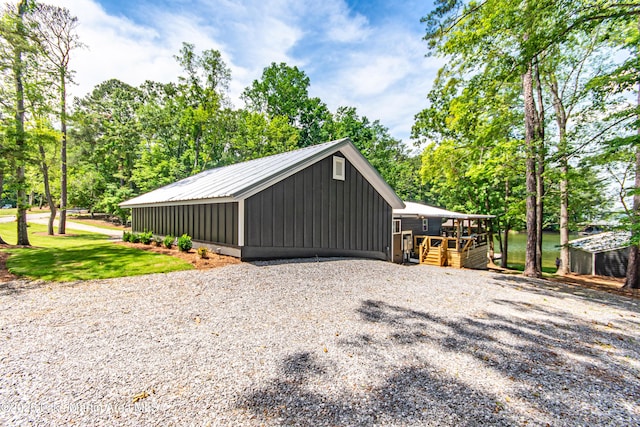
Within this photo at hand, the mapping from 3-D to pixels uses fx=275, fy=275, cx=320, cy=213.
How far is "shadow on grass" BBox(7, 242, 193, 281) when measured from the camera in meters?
7.11

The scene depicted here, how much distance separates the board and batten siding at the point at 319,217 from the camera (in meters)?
9.04

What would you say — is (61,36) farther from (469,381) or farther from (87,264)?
(469,381)

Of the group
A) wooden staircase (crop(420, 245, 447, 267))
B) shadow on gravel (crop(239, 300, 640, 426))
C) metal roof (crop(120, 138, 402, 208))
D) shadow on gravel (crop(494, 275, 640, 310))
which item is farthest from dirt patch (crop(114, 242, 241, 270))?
wooden staircase (crop(420, 245, 447, 267))

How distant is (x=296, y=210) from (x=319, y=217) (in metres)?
1.10

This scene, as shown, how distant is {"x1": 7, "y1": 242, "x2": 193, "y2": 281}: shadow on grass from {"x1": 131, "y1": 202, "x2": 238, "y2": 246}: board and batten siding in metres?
1.56

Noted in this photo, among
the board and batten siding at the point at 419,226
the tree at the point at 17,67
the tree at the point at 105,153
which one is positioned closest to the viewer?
the tree at the point at 17,67

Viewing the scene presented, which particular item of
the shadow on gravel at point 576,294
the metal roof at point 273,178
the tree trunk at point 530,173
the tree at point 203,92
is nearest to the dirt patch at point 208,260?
the metal roof at point 273,178

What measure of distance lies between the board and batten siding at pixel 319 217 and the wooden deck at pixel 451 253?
3.46 m

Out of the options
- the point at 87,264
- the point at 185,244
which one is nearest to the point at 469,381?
the point at 185,244

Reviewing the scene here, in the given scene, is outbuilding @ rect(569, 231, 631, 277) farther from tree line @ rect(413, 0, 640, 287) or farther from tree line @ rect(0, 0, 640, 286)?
tree line @ rect(413, 0, 640, 287)

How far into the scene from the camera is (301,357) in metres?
3.56

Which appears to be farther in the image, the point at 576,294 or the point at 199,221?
the point at 199,221

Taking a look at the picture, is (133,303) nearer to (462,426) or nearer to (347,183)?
(462,426)

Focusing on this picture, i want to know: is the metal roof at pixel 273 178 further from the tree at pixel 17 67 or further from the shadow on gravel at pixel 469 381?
the shadow on gravel at pixel 469 381
